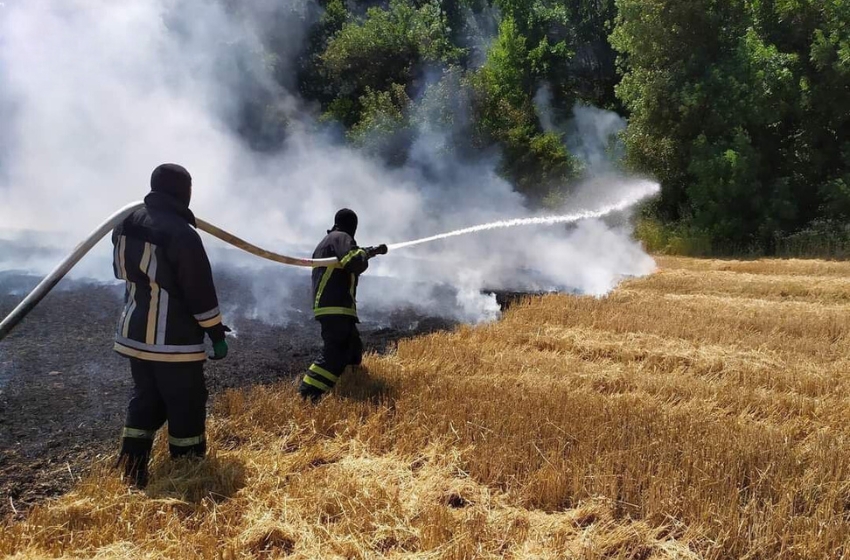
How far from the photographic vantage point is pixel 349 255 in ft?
15.8

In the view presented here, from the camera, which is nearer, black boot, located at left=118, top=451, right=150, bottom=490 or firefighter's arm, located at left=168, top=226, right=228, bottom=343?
firefighter's arm, located at left=168, top=226, right=228, bottom=343

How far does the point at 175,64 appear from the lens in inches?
664

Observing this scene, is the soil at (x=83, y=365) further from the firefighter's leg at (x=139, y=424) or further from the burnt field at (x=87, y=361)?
the firefighter's leg at (x=139, y=424)

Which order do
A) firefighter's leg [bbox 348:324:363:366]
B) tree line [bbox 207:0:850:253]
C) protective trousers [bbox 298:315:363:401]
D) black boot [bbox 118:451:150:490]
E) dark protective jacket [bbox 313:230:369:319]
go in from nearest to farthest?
1. black boot [bbox 118:451:150:490]
2. protective trousers [bbox 298:315:363:401]
3. dark protective jacket [bbox 313:230:369:319]
4. firefighter's leg [bbox 348:324:363:366]
5. tree line [bbox 207:0:850:253]

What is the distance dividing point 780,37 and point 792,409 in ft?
53.2

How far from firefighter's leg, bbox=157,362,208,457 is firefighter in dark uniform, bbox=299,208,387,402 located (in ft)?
4.18

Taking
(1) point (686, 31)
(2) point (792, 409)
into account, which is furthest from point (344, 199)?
(2) point (792, 409)

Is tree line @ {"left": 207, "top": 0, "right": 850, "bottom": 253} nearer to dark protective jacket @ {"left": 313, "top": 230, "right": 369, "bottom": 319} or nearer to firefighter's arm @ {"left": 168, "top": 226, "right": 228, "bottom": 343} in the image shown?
dark protective jacket @ {"left": 313, "top": 230, "right": 369, "bottom": 319}

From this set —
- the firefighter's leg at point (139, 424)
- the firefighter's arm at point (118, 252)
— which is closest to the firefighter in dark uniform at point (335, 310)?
the firefighter's leg at point (139, 424)

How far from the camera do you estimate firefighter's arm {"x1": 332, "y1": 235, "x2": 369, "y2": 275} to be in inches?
189

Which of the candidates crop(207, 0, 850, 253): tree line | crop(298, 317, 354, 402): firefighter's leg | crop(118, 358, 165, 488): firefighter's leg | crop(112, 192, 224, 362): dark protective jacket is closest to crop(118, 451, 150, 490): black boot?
crop(118, 358, 165, 488): firefighter's leg

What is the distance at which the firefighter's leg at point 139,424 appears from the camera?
345 cm

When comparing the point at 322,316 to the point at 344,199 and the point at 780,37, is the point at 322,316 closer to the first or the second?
the point at 344,199

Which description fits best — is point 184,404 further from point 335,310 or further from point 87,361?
point 87,361
